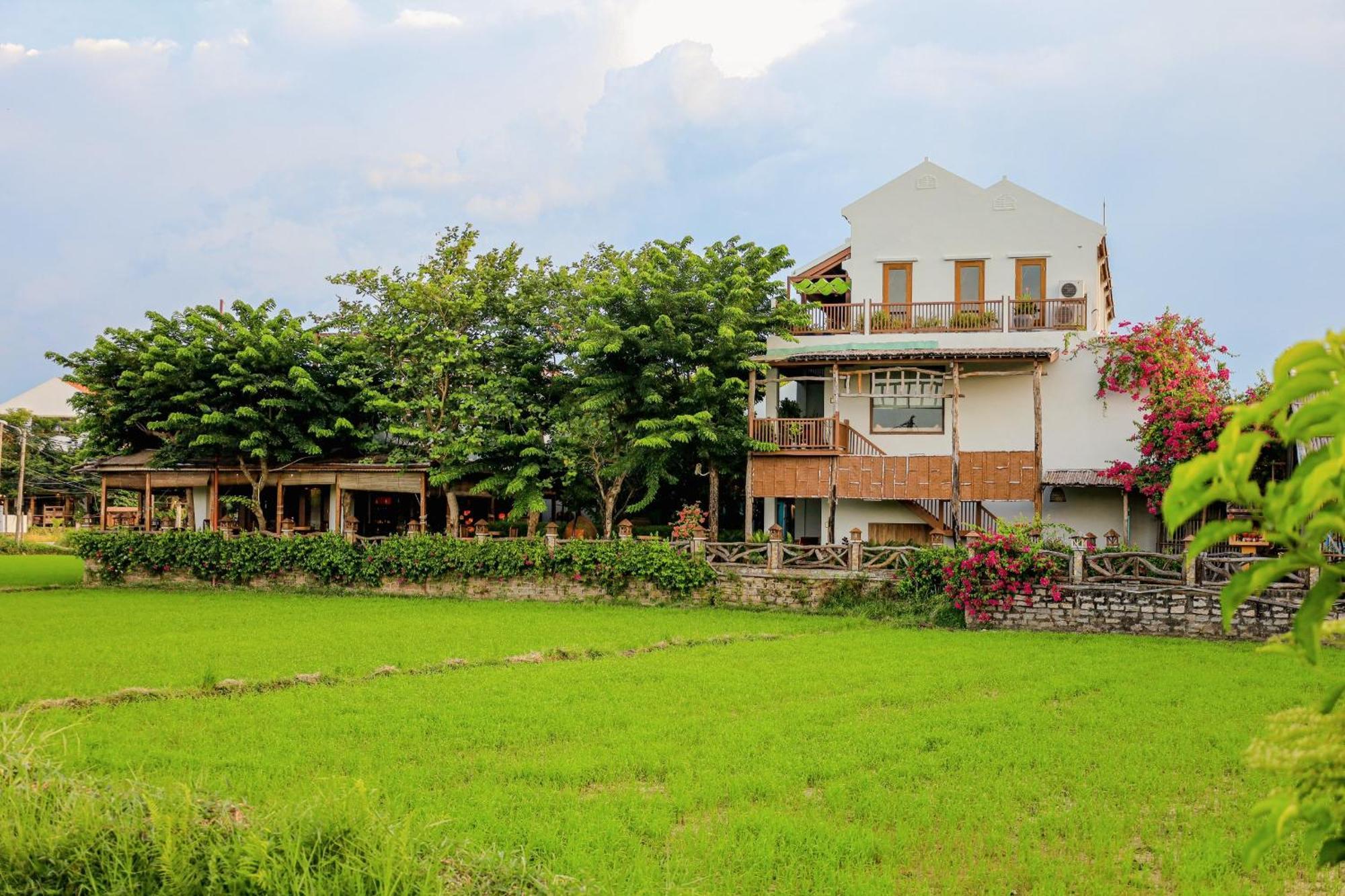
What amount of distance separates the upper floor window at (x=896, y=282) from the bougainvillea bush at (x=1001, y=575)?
749 centimetres

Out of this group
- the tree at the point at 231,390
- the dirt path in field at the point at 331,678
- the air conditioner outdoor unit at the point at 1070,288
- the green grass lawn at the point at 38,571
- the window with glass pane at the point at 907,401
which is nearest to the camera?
the dirt path in field at the point at 331,678

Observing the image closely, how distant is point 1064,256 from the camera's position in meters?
22.4

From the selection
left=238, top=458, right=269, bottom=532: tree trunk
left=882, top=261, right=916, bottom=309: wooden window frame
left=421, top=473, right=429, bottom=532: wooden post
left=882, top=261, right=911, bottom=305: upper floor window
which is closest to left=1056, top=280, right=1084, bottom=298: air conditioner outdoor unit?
left=882, top=261, right=916, bottom=309: wooden window frame

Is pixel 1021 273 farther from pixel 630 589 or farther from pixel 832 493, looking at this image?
pixel 630 589

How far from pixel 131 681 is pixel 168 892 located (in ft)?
28.6

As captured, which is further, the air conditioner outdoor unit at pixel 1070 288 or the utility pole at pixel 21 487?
the utility pole at pixel 21 487

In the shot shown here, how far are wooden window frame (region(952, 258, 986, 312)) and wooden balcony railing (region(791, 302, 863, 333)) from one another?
6.91 ft

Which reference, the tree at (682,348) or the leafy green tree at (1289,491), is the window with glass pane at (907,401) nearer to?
the tree at (682,348)

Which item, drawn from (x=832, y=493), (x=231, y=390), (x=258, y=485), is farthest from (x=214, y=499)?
(x=832, y=493)

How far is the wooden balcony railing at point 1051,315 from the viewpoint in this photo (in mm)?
21781

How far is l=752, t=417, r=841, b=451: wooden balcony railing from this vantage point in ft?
70.3

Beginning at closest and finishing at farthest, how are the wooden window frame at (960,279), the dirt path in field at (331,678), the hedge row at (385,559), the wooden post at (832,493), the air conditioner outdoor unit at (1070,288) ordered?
the dirt path in field at (331,678) < the hedge row at (385,559) < the wooden post at (832,493) < the air conditioner outdoor unit at (1070,288) < the wooden window frame at (960,279)

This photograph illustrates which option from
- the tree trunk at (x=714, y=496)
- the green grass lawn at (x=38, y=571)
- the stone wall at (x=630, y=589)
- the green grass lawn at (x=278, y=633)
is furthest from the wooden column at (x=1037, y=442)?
the green grass lawn at (x=38, y=571)

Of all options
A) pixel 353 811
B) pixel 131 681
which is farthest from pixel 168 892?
pixel 131 681
